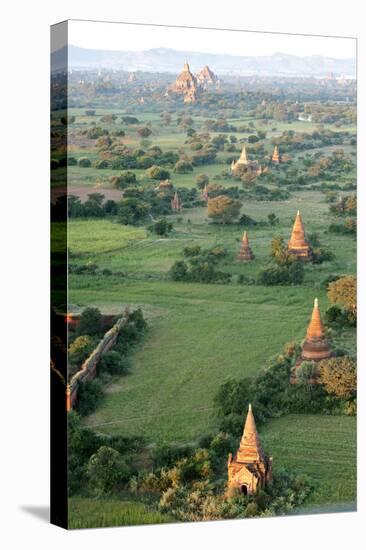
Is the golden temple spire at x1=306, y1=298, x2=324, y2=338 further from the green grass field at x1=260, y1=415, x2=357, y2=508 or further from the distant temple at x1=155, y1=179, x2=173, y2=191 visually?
the distant temple at x1=155, y1=179, x2=173, y2=191

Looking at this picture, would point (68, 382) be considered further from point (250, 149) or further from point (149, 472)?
point (250, 149)

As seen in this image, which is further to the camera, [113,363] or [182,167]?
[182,167]

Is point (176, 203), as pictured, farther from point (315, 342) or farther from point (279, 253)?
point (315, 342)

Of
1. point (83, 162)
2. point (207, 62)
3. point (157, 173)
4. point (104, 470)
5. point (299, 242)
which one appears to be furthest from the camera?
point (299, 242)

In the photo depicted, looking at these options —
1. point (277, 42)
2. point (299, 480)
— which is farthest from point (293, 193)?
point (299, 480)

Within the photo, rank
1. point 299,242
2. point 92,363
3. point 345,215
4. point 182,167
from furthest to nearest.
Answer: point 345,215 < point 299,242 < point 182,167 < point 92,363

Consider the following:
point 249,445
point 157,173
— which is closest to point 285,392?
point 249,445
